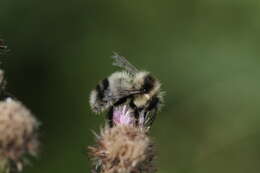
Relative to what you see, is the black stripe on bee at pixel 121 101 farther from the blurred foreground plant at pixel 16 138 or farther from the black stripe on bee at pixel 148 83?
the blurred foreground plant at pixel 16 138

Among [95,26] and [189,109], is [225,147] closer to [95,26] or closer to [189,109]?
[189,109]

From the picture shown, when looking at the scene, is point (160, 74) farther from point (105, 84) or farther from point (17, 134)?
point (17, 134)

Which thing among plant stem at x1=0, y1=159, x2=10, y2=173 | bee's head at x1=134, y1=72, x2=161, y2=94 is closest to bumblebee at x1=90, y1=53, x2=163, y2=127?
bee's head at x1=134, y1=72, x2=161, y2=94

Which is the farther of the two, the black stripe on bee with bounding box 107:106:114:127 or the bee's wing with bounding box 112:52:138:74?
the bee's wing with bounding box 112:52:138:74

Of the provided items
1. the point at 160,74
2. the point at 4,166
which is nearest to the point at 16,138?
the point at 4,166

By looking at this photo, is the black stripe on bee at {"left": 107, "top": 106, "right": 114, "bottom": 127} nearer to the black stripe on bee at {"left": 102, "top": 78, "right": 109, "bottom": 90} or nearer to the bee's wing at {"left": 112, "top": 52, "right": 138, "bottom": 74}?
the black stripe on bee at {"left": 102, "top": 78, "right": 109, "bottom": 90}
